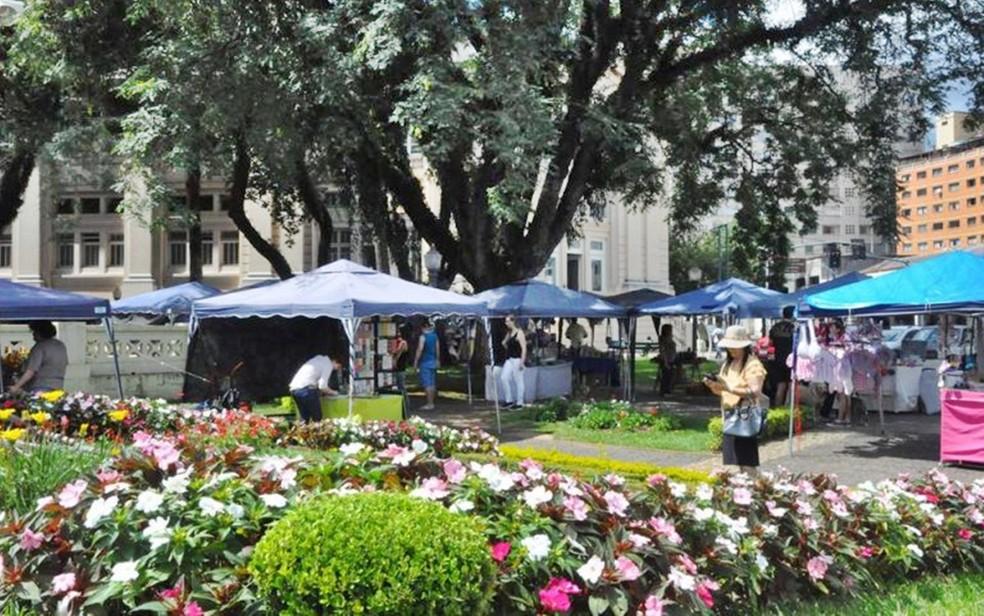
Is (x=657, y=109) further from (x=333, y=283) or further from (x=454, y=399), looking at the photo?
(x=333, y=283)

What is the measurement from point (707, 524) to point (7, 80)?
2168 cm

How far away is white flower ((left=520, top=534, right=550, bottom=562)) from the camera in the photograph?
440 cm

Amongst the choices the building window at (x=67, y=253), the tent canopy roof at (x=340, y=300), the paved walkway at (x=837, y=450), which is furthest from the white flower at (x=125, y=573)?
the building window at (x=67, y=253)

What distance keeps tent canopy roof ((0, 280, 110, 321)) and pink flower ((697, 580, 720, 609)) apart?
35.4ft

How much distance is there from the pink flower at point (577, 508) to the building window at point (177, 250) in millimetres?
A: 49058

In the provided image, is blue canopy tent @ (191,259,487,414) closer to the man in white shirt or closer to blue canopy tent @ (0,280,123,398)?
the man in white shirt

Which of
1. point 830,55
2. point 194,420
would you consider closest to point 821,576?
point 194,420

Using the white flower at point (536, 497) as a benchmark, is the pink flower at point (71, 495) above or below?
above

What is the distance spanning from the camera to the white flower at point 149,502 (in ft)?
14.5

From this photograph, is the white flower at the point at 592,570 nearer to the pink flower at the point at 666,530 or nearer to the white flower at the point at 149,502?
the pink flower at the point at 666,530

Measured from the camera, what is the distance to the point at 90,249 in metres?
51.5

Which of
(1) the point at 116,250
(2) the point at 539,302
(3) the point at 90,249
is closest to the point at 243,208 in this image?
(2) the point at 539,302

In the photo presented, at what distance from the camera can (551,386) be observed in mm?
21969

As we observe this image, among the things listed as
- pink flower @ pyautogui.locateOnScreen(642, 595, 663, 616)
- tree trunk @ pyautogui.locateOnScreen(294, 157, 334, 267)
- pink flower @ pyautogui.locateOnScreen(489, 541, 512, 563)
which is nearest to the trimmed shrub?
pink flower @ pyautogui.locateOnScreen(489, 541, 512, 563)
